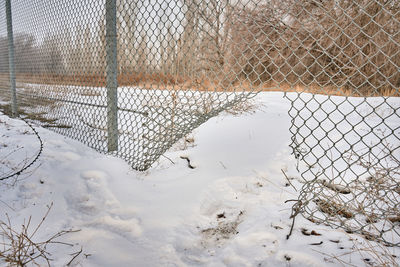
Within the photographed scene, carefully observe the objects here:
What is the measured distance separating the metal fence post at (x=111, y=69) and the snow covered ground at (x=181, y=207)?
26 cm

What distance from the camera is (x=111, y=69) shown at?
2275 mm

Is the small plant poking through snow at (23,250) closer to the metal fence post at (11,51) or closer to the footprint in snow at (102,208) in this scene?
the footprint in snow at (102,208)

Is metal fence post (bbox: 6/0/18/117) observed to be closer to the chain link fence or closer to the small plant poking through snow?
the chain link fence

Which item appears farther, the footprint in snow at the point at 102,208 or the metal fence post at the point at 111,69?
the metal fence post at the point at 111,69

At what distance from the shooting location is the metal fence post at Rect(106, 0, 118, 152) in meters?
2.19

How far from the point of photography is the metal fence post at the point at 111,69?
2.19 metres

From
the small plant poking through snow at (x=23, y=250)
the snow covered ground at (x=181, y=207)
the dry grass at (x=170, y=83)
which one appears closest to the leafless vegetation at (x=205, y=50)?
the dry grass at (x=170, y=83)

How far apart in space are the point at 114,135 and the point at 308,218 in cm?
179

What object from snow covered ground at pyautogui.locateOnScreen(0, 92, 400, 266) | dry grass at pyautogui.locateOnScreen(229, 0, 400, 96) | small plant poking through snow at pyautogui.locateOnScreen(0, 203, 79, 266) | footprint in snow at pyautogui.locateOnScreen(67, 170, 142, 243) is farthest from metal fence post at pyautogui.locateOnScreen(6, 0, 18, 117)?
small plant poking through snow at pyautogui.locateOnScreen(0, 203, 79, 266)

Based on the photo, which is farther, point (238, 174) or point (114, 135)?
point (114, 135)

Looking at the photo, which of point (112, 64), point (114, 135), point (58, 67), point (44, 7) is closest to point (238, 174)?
point (114, 135)

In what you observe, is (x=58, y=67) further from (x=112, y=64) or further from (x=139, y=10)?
(x=139, y=10)

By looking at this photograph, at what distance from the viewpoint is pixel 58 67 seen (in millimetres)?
3689

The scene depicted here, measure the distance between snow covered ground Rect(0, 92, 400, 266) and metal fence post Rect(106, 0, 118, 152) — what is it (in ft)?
0.86
